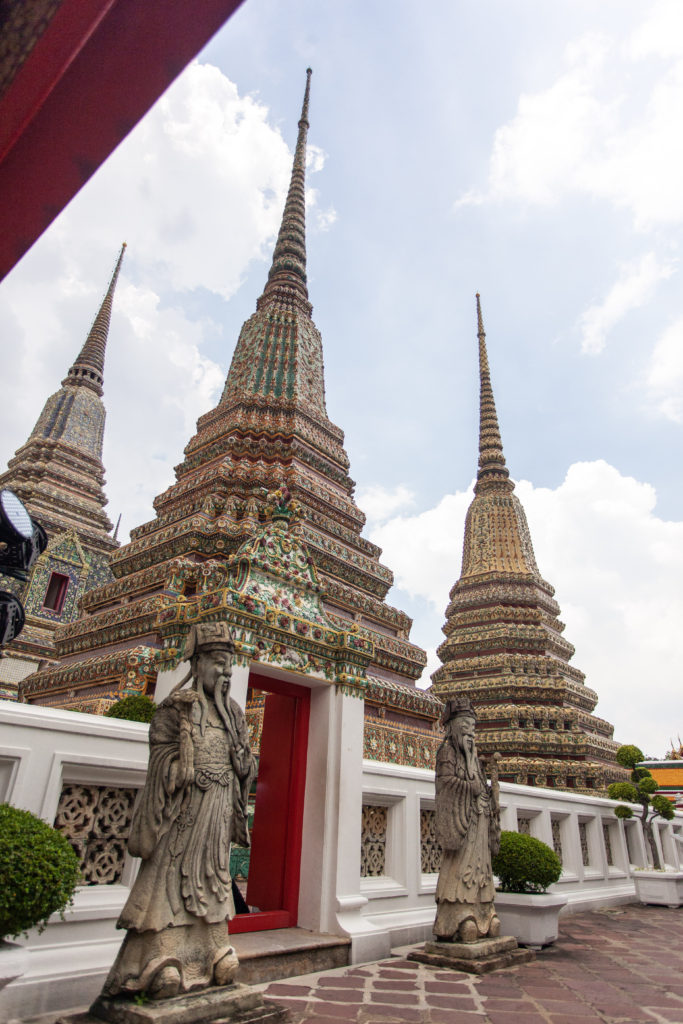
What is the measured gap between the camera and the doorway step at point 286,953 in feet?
14.3

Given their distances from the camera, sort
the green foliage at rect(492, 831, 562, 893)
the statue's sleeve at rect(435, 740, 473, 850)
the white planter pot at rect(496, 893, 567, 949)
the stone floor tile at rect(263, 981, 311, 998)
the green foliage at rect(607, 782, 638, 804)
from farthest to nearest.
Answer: the green foliage at rect(607, 782, 638, 804) → the green foliage at rect(492, 831, 562, 893) → the white planter pot at rect(496, 893, 567, 949) → the statue's sleeve at rect(435, 740, 473, 850) → the stone floor tile at rect(263, 981, 311, 998)

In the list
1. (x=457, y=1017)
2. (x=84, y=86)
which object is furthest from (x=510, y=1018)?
(x=84, y=86)

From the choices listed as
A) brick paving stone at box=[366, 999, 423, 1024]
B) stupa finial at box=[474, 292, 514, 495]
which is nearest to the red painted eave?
brick paving stone at box=[366, 999, 423, 1024]

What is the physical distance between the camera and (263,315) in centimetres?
1647

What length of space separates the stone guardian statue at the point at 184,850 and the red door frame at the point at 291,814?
1567 mm

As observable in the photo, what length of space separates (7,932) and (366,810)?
4058mm

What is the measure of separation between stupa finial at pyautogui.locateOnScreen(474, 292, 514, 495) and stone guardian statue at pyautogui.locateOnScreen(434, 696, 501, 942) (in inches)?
716

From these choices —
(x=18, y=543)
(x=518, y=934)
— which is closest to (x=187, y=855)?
(x=18, y=543)

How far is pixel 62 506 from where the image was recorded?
19500 millimetres

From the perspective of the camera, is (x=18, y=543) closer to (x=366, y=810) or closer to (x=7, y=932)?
(x=7, y=932)

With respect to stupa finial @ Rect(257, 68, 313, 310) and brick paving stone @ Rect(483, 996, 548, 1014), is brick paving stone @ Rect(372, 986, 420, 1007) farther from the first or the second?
stupa finial @ Rect(257, 68, 313, 310)

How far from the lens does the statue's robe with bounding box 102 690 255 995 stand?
3328 mm

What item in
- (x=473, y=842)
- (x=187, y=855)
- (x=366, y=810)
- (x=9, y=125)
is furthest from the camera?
(x=366, y=810)

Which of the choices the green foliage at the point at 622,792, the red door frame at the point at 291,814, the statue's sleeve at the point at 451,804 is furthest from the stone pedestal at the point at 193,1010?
the green foliage at the point at 622,792
